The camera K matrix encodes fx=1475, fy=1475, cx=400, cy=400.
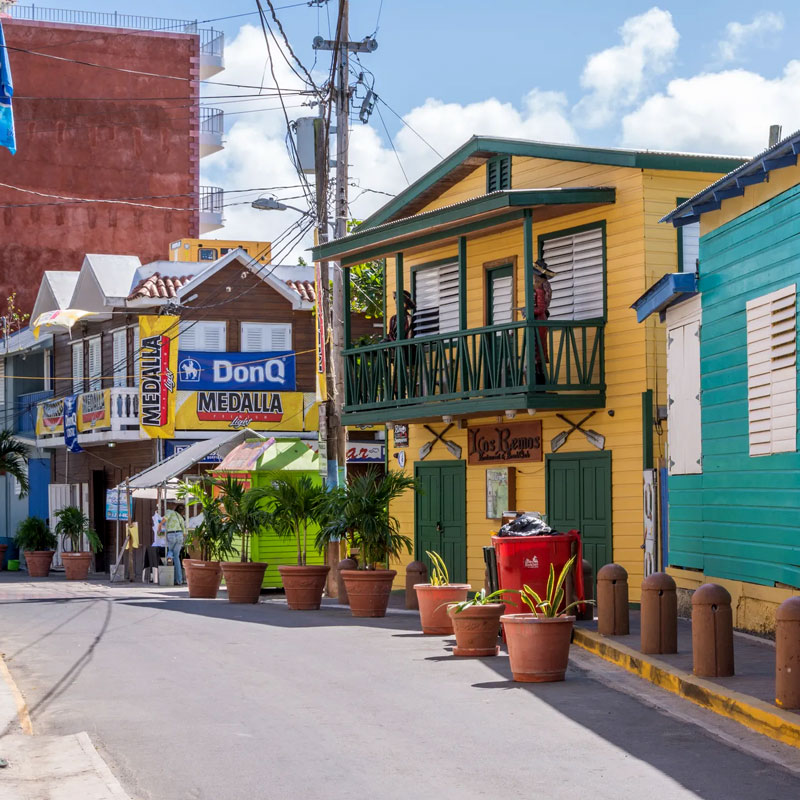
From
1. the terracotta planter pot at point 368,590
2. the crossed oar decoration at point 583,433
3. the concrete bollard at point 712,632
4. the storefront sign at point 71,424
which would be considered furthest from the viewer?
the storefront sign at point 71,424

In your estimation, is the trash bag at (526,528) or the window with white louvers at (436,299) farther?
the window with white louvers at (436,299)

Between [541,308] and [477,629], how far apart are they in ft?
26.4

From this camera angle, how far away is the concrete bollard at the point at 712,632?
11.9 metres

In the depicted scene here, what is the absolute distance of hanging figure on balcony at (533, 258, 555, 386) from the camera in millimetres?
21891

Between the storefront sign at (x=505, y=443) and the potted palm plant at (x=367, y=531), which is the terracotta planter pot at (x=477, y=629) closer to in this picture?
the potted palm plant at (x=367, y=531)

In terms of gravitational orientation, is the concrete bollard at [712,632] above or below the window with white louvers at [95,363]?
below

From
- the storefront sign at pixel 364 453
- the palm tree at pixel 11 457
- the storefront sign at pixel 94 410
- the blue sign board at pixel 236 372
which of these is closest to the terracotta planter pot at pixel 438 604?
the storefront sign at pixel 364 453

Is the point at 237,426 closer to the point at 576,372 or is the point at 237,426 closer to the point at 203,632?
the point at 576,372

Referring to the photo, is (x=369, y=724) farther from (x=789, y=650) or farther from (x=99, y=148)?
(x=99, y=148)

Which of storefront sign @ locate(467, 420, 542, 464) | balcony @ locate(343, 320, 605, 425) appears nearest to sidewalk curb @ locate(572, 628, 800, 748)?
balcony @ locate(343, 320, 605, 425)

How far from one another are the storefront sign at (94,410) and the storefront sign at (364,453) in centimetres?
651

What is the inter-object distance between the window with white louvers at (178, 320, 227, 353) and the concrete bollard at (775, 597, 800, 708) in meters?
29.5

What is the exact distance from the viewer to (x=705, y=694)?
1143cm

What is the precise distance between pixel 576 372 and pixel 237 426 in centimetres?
1785
